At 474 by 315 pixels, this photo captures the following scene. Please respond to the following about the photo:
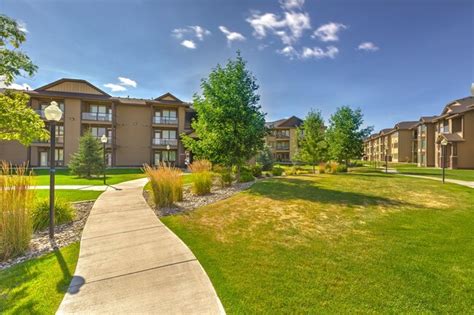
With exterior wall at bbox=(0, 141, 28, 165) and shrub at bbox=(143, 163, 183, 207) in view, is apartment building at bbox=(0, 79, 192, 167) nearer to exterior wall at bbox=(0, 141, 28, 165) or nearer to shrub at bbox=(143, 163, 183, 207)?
exterior wall at bbox=(0, 141, 28, 165)

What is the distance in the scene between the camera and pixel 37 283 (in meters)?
3.64

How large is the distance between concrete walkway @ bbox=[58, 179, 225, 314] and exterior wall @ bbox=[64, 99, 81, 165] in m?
30.0

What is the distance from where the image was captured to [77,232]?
6051mm

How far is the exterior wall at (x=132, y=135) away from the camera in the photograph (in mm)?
32281

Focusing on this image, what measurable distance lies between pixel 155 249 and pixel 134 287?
4.30ft

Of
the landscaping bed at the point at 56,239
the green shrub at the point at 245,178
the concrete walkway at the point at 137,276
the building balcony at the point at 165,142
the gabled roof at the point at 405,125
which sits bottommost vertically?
the landscaping bed at the point at 56,239

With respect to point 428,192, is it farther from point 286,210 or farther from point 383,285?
point 383,285

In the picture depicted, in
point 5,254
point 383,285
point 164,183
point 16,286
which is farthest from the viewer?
point 164,183

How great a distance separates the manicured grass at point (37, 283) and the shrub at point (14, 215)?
0.75 m

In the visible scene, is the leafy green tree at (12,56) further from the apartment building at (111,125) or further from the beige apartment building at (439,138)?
the beige apartment building at (439,138)

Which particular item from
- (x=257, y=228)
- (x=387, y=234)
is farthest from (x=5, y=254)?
(x=387, y=234)

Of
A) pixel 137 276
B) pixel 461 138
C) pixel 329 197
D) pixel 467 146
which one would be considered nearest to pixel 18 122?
pixel 137 276

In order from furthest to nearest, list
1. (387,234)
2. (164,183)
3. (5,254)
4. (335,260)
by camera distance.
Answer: (164,183) < (387,234) < (5,254) < (335,260)

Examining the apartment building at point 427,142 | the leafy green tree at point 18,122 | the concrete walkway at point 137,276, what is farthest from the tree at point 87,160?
the apartment building at point 427,142
